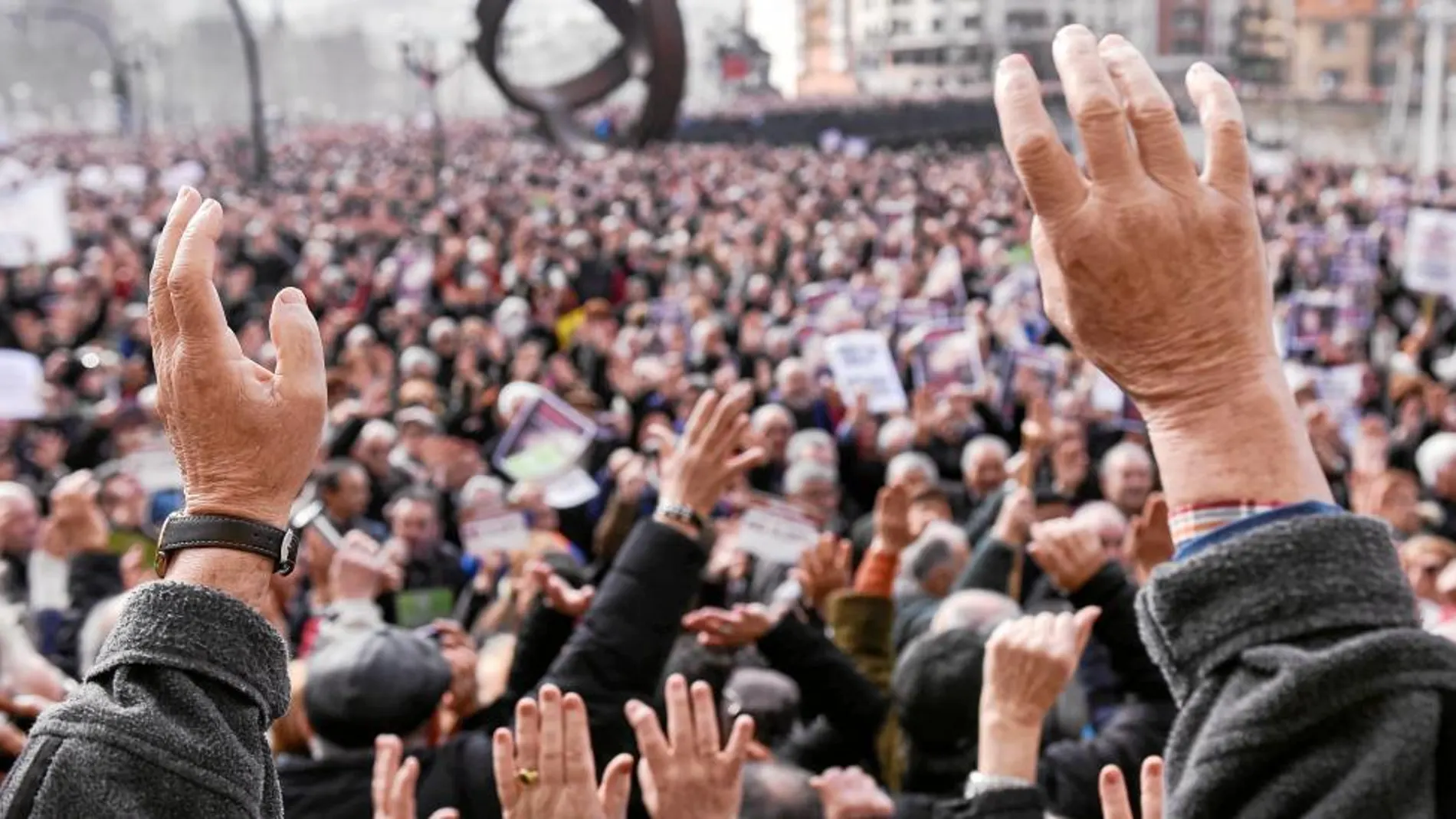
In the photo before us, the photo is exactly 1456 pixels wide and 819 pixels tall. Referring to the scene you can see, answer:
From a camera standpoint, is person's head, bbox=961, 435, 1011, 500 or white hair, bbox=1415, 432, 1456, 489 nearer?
white hair, bbox=1415, 432, 1456, 489

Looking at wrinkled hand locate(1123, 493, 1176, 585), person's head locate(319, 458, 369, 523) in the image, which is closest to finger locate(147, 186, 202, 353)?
wrinkled hand locate(1123, 493, 1176, 585)

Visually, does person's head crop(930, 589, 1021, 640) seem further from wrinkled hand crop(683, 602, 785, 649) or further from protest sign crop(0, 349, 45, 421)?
protest sign crop(0, 349, 45, 421)

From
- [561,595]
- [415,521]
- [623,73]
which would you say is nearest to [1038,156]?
[561,595]

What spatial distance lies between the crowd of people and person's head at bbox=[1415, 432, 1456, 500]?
0.02 meters

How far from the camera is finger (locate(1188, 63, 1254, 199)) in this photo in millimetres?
1242

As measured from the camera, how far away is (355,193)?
20250 millimetres

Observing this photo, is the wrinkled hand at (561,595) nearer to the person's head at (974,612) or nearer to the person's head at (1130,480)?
the person's head at (974,612)

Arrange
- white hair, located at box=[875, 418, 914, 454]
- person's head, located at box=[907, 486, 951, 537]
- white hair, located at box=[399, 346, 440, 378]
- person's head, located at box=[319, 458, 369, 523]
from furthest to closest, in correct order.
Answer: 1. white hair, located at box=[399, 346, 440, 378]
2. white hair, located at box=[875, 418, 914, 454]
3. person's head, located at box=[319, 458, 369, 523]
4. person's head, located at box=[907, 486, 951, 537]

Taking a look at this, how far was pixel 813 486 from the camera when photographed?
20.6 ft

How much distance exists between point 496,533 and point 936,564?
5.42ft

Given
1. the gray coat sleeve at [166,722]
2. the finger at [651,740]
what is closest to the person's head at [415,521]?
the finger at [651,740]

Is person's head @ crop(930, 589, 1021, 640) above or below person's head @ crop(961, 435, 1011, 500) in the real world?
above

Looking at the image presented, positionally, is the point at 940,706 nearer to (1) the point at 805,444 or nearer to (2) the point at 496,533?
(2) the point at 496,533

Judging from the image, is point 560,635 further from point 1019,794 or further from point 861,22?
point 861,22
